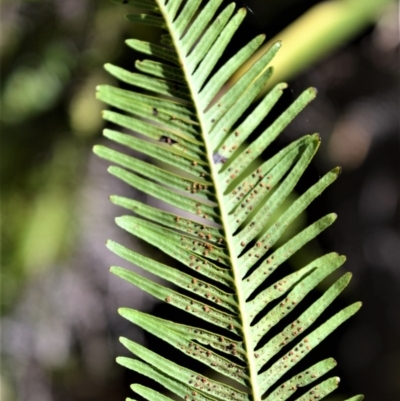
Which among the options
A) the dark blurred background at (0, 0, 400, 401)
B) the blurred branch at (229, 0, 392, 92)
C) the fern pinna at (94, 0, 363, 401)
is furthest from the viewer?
the dark blurred background at (0, 0, 400, 401)

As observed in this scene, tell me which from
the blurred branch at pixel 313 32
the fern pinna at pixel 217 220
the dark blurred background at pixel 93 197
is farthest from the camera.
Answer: the dark blurred background at pixel 93 197

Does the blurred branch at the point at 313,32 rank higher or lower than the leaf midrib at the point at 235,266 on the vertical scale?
higher

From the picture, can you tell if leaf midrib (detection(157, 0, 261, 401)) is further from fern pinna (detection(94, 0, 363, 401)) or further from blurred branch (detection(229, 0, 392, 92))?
blurred branch (detection(229, 0, 392, 92))

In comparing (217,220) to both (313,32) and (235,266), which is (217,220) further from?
(313,32)

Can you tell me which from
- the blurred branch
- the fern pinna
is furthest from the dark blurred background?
the fern pinna

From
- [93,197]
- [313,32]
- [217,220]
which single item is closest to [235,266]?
[217,220]

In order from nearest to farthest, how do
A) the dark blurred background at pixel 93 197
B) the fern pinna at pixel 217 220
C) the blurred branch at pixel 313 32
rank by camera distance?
the fern pinna at pixel 217 220, the blurred branch at pixel 313 32, the dark blurred background at pixel 93 197

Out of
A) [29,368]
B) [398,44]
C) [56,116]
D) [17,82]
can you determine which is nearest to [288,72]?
[398,44]

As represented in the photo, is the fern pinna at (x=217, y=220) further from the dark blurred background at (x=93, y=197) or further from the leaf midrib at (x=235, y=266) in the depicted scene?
the dark blurred background at (x=93, y=197)

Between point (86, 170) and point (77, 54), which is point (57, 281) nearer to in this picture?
point (86, 170)

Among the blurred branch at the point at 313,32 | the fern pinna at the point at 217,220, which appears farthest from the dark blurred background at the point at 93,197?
the fern pinna at the point at 217,220
